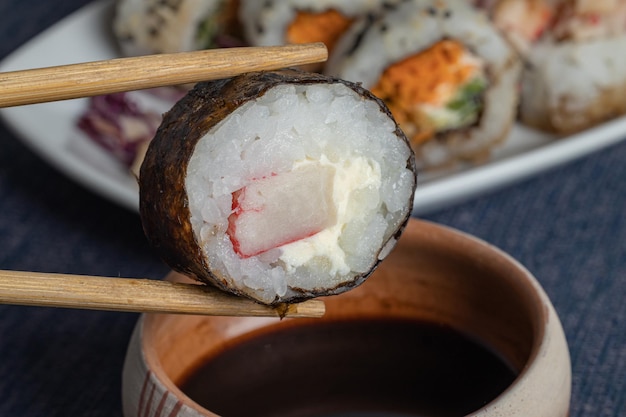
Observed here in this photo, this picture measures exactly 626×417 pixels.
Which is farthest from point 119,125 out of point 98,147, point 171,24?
point 171,24

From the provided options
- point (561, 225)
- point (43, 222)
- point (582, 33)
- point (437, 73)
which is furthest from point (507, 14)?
point (43, 222)

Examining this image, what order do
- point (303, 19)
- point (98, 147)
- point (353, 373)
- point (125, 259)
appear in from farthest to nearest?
point (303, 19) → point (98, 147) → point (125, 259) → point (353, 373)

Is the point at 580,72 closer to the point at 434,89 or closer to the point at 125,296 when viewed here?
the point at 434,89

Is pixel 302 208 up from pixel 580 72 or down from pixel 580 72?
up

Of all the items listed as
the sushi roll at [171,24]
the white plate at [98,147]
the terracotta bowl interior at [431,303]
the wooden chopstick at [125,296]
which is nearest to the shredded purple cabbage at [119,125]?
the white plate at [98,147]

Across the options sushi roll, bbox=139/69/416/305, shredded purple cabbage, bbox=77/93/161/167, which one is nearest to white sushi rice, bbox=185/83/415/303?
sushi roll, bbox=139/69/416/305
